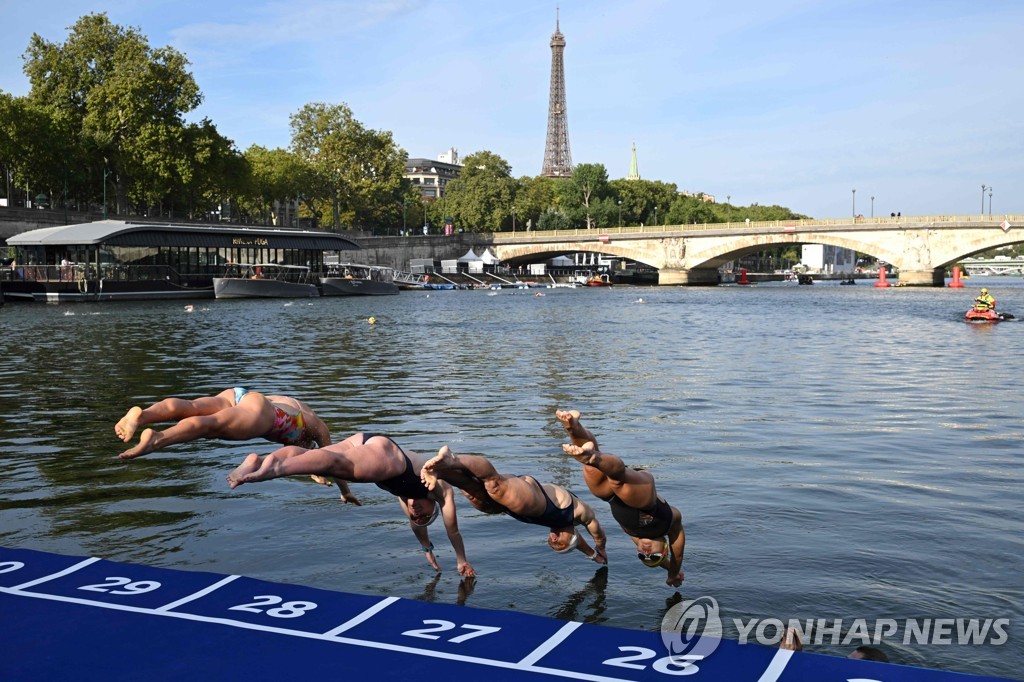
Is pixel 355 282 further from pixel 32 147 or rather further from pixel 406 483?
pixel 406 483

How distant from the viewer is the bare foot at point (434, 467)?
6.53 metres

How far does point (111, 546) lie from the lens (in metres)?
8.73

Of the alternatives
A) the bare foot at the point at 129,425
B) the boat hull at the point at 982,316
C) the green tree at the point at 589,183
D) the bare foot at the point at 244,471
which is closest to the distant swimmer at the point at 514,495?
the bare foot at the point at 244,471

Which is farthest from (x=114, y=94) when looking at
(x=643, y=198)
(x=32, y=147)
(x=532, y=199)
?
(x=643, y=198)

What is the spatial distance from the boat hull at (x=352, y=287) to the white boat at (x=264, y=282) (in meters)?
1.36

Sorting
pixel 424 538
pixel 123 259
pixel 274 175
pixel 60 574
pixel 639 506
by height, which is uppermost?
pixel 274 175

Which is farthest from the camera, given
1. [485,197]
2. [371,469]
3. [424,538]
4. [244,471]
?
[485,197]

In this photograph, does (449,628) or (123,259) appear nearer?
(449,628)

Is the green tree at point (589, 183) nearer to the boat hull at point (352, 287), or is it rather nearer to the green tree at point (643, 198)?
the green tree at point (643, 198)

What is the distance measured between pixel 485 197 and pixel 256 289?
2674 inches

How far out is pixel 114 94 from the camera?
77562 mm

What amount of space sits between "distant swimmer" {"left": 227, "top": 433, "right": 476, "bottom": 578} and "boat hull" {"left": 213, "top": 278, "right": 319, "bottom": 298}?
6542cm

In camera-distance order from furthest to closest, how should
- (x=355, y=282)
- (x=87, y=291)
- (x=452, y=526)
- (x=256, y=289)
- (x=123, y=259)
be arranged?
(x=355, y=282), (x=256, y=289), (x=123, y=259), (x=87, y=291), (x=452, y=526)

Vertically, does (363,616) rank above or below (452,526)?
below
